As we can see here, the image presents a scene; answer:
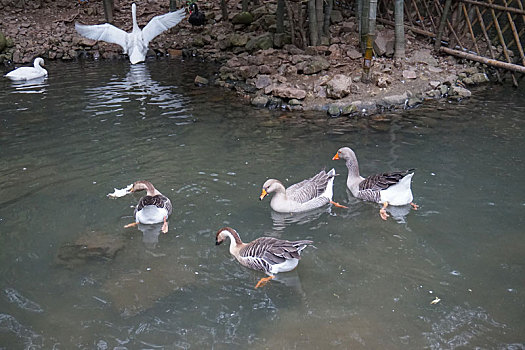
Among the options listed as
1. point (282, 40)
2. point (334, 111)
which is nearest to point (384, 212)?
point (334, 111)

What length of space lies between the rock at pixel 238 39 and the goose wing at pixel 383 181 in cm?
967

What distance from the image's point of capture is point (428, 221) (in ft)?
20.3

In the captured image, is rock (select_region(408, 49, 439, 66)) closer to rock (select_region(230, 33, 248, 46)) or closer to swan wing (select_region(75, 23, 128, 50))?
rock (select_region(230, 33, 248, 46))


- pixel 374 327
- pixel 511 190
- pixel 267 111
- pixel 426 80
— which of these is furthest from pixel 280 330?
pixel 426 80

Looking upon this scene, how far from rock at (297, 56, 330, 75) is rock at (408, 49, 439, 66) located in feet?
7.38

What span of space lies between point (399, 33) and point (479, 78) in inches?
93.4

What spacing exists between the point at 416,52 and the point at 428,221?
766cm

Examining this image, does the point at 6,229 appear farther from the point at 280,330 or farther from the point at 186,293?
the point at 280,330

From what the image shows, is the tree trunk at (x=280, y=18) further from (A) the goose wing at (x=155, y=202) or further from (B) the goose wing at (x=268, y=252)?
(B) the goose wing at (x=268, y=252)

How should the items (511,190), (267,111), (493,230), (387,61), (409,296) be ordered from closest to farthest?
(409,296) → (493,230) → (511,190) → (267,111) → (387,61)

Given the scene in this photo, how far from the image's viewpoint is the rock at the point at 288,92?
1112 cm

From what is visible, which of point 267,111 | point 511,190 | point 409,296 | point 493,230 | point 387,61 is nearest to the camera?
point 409,296

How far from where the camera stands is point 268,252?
5.10 m

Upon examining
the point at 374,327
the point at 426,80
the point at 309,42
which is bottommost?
the point at 374,327
